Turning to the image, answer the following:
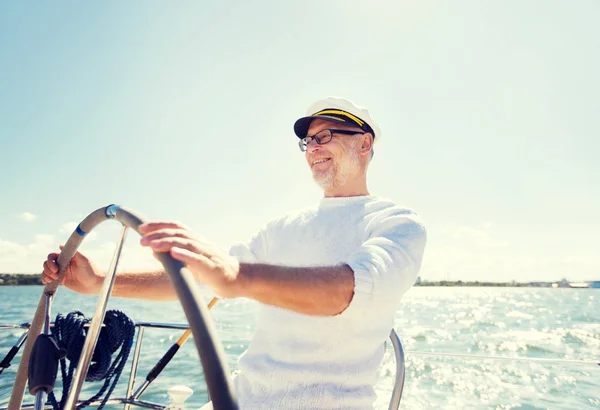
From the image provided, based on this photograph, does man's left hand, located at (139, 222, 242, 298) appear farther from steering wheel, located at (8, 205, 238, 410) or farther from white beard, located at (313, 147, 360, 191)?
white beard, located at (313, 147, 360, 191)

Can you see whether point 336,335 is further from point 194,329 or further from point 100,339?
point 194,329

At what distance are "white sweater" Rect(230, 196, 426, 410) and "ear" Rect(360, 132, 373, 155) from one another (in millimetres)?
298

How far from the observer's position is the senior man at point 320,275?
34.3 inches

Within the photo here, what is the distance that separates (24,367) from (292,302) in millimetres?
765

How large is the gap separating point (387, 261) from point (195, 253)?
55cm

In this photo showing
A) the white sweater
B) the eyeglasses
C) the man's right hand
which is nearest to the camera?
the white sweater

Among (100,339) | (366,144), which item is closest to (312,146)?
(366,144)

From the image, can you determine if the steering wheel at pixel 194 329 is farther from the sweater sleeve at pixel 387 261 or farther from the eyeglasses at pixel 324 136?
the eyeglasses at pixel 324 136

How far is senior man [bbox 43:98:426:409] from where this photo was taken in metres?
0.87

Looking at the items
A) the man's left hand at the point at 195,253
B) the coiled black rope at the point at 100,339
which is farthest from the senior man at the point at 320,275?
the coiled black rope at the point at 100,339

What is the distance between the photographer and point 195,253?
692 millimetres

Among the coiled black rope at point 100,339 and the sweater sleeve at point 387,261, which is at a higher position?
the sweater sleeve at point 387,261

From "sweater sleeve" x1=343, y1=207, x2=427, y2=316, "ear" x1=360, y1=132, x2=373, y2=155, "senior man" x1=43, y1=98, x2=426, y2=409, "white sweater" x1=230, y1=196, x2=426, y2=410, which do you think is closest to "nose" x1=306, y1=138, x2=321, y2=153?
"senior man" x1=43, y1=98, x2=426, y2=409

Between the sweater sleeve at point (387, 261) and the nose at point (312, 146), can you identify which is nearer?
the sweater sleeve at point (387, 261)
